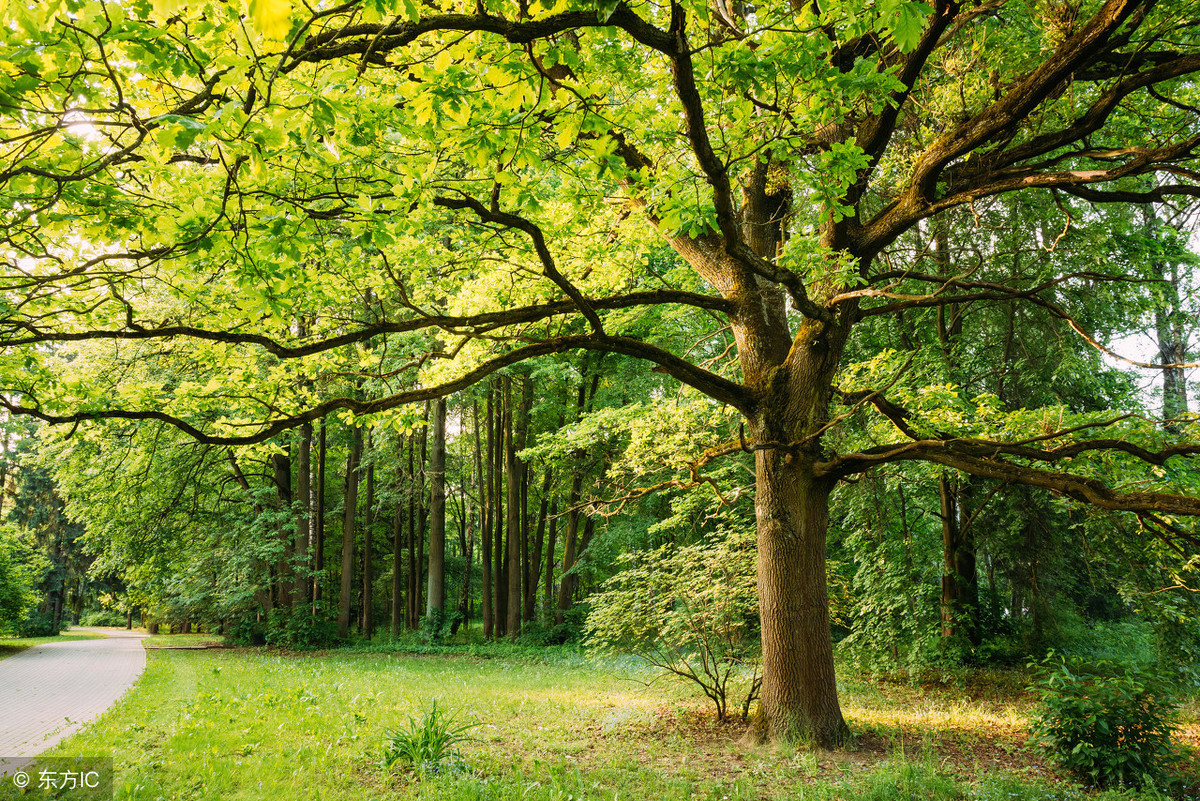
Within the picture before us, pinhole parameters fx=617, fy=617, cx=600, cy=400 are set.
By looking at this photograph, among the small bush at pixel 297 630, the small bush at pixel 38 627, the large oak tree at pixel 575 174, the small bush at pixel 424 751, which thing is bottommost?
the small bush at pixel 38 627

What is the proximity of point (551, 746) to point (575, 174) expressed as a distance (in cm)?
599

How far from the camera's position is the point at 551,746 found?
22.2 feet

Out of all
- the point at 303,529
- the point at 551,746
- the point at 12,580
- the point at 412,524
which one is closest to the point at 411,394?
the point at 551,746

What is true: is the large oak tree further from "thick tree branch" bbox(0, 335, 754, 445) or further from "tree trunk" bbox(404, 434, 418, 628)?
"tree trunk" bbox(404, 434, 418, 628)

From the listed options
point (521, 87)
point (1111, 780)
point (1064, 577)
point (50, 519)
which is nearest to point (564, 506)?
point (1064, 577)

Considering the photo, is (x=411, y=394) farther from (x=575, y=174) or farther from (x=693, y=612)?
(x=693, y=612)

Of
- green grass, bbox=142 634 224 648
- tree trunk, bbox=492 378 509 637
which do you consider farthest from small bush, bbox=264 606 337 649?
tree trunk, bbox=492 378 509 637

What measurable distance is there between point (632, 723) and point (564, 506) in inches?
674

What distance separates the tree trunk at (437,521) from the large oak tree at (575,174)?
12.7 m

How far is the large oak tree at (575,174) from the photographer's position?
3.58 meters

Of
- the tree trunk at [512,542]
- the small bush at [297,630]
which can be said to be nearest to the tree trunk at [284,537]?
the small bush at [297,630]

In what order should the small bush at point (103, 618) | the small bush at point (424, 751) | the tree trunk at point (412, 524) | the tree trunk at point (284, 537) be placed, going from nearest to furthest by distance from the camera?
the small bush at point (424, 751) < the tree trunk at point (284, 537) < the tree trunk at point (412, 524) < the small bush at point (103, 618)

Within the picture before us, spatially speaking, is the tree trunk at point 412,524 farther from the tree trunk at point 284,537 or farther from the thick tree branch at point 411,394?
the thick tree branch at point 411,394

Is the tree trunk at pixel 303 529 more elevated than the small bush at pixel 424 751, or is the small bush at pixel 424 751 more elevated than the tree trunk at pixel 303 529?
the tree trunk at pixel 303 529
